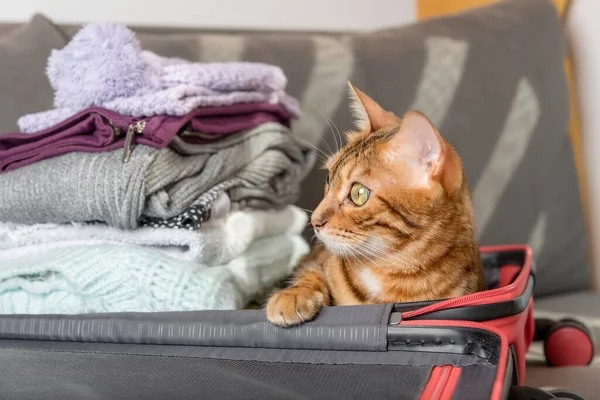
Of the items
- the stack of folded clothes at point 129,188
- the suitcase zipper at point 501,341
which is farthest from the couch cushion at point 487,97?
the suitcase zipper at point 501,341

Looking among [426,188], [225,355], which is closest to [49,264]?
[225,355]

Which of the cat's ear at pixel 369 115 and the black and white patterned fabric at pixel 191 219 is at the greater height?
the cat's ear at pixel 369 115

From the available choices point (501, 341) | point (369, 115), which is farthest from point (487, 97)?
point (501, 341)

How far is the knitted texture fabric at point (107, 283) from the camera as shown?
2.67 feet

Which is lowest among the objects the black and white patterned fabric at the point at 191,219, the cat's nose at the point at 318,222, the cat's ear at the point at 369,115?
the black and white patterned fabric at the point at 191,219

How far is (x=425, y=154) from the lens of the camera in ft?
2.48

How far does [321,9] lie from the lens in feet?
5.42

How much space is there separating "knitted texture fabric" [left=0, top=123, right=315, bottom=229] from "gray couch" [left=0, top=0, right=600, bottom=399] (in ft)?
1.31

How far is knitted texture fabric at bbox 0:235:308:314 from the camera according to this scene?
814 mm

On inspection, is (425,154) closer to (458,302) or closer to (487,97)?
(458,302)

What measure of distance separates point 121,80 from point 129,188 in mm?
169

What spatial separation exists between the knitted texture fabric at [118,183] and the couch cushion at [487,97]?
0.42 meters

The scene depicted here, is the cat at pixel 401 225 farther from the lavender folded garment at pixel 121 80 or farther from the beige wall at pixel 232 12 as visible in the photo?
Result: the beige wall at pixel 232 12

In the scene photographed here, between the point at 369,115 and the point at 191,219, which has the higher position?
the point at 369,115
